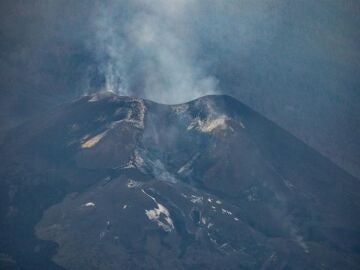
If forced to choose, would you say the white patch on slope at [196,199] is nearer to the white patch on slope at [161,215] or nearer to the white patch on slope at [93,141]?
the white patch on slope at [161,215]

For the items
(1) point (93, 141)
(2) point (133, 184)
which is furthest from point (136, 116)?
(2) point (133, 184)

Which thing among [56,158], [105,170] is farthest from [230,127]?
[56,158]

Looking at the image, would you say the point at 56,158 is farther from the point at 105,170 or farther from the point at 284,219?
the point at 284,219

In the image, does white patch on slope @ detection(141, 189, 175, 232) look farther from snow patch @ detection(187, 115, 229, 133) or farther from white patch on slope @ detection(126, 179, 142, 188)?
snow patch @ detection(187, 115, 229, 133)

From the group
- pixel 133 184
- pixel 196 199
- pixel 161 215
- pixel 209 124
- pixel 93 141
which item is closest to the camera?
pixel 161 215

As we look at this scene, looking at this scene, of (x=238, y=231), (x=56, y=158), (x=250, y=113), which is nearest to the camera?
(x=238, y=231)

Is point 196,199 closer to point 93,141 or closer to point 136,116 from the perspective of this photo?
point 93,141
